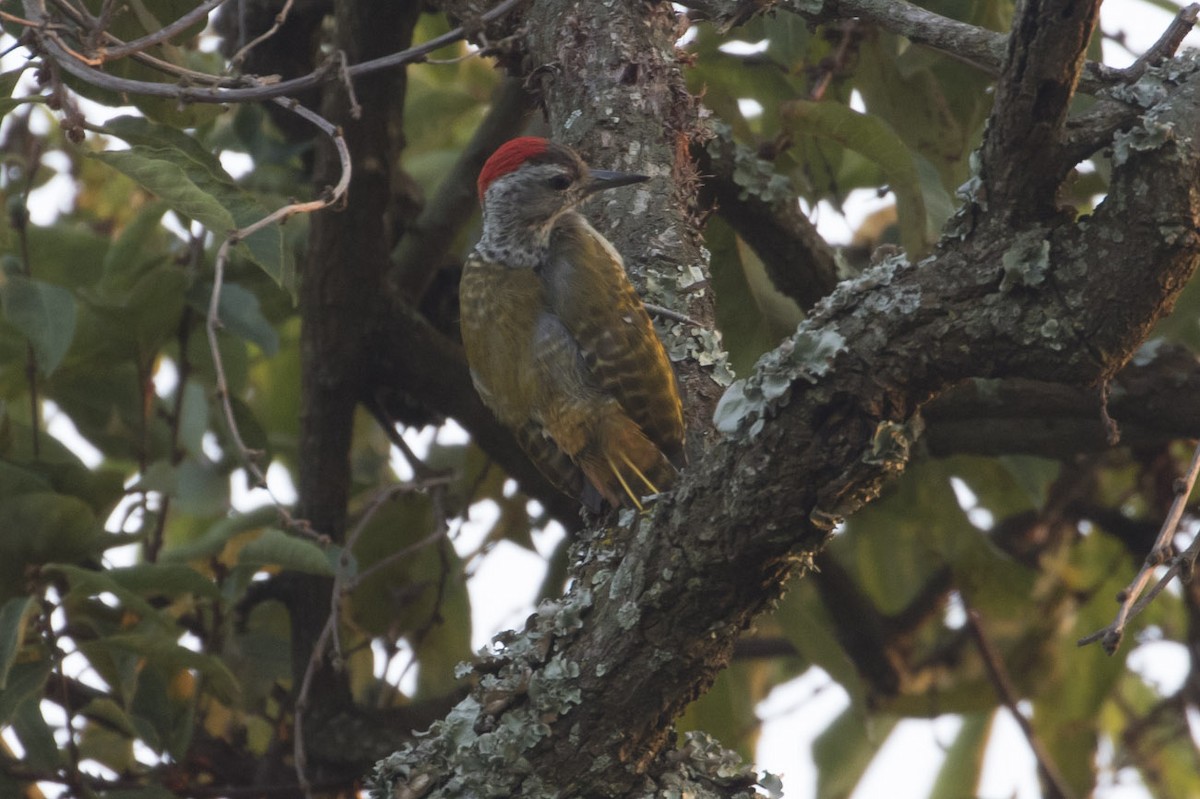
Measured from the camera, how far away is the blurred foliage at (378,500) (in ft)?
10.1

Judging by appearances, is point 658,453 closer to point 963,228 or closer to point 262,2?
point 963,228

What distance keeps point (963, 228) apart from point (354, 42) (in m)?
2.24

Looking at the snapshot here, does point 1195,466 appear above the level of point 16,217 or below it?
below

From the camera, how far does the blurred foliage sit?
121 inches

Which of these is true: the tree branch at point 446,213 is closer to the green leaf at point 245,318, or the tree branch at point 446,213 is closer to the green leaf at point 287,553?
the green leaf at point 245,318

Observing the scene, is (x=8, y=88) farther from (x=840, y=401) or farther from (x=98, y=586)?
Result: (x=840, y=401)

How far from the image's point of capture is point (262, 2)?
12.7 feet

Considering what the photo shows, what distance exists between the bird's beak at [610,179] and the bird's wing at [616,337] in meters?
0.11

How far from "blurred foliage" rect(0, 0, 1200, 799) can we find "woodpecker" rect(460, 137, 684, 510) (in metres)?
0.45

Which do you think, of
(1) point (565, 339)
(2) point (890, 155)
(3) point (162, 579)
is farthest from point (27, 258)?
(2) point (890, 155)

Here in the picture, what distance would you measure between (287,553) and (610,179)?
1119 mm

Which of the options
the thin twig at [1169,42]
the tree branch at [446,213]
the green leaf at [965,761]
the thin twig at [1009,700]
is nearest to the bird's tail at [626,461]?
the thin twig at [1169,42]

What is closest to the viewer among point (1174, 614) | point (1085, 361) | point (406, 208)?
point (1085, 361)

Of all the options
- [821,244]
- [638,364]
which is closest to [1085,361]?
[638,364]
